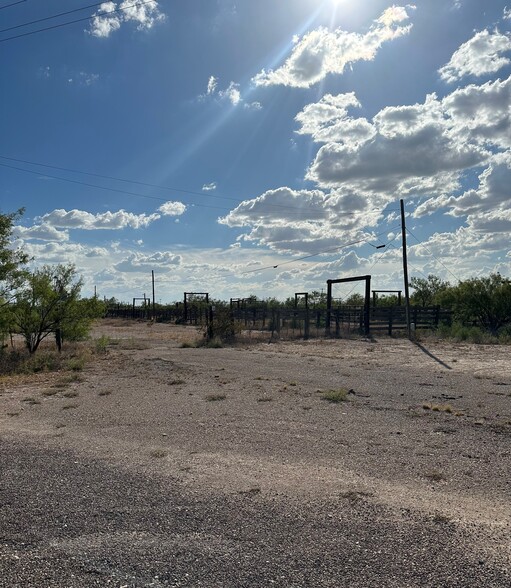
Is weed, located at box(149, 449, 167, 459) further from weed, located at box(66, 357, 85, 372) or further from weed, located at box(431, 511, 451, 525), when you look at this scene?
weed, located at box(66, 357, 85, 372)

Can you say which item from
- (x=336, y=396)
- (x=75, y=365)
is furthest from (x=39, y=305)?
(x=336, y=396)

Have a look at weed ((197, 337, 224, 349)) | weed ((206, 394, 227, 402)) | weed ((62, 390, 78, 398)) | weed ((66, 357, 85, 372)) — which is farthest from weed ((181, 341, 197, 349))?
weed ((206, 394, 227, 402))

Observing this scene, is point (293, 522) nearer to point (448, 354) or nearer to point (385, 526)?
point (385, 526)

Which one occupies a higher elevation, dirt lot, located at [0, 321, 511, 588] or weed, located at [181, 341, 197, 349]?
weed, located at [181, 341, 197, 349]

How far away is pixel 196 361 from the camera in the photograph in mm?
18391

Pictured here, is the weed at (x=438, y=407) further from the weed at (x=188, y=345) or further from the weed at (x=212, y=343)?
the weed at (x=188, y=345)

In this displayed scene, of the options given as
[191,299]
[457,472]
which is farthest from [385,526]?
[191,299]

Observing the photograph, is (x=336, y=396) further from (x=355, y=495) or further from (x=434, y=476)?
(x=355, y=495)

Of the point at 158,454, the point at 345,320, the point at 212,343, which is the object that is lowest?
the point at 158,454

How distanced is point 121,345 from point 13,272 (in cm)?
896

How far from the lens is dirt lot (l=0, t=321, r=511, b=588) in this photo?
3.66 m

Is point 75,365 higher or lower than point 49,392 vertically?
higher

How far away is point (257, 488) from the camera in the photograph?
5.30 meters

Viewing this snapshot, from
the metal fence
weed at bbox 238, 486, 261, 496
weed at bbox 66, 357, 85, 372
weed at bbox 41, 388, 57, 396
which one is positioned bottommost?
weed at bbox 238, 486, 261, 496
